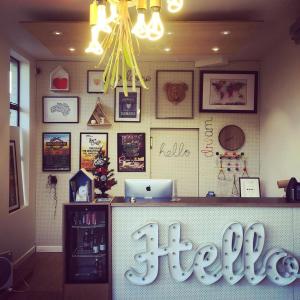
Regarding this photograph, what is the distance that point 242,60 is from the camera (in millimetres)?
5812

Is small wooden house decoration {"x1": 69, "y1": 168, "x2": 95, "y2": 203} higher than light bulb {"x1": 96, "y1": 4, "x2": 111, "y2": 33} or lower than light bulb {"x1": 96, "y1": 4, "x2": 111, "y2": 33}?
lower

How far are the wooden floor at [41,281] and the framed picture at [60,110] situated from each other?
206 cm

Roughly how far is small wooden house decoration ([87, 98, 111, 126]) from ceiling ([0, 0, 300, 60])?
1268 mm

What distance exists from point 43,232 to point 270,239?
360cm

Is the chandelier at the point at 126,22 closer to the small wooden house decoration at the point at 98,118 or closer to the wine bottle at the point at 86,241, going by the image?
the wine bottle at the point at 86,241

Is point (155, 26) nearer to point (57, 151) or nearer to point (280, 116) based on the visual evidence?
point (280, 116)

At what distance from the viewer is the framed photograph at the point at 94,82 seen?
582 cm

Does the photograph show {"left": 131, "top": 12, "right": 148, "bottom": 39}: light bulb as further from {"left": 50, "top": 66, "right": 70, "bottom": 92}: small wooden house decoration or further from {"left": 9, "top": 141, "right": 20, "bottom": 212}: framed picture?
{"left": 50, "top": 66, "right": 70, "bottom": 92}: small wooden house decoration

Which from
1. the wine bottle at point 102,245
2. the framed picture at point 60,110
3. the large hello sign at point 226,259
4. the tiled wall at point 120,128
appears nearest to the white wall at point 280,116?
the tiled wall at point 120,128

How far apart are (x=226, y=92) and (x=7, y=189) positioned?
342cm

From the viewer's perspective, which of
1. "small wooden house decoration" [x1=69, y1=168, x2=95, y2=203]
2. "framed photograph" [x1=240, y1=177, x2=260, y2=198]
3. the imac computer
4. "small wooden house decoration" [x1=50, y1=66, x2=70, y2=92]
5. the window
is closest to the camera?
"small wooden house decoration" [x1=69, y1=168, x2=95, y2=203]

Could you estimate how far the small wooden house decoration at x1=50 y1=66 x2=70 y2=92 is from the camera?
5.77 metres

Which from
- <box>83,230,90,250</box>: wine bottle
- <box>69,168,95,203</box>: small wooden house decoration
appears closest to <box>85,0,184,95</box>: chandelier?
<box>69,168,95,203</box>: small wooden house decoration

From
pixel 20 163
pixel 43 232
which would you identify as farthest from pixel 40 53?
pixel 43 232
